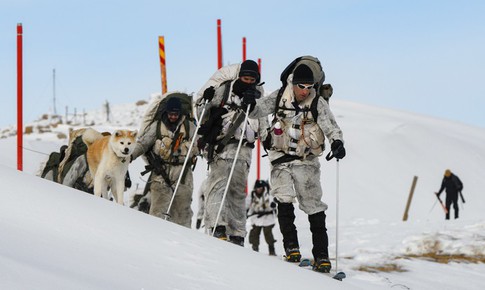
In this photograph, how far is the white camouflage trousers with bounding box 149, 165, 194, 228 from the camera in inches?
320

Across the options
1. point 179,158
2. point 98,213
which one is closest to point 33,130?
point 179,158

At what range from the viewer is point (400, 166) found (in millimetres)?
29688

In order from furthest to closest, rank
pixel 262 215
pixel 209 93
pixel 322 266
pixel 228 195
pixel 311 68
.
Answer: pixel 262 215
pixel 228 195
pixel 209 93
pixel 311 68
pixel 322 266

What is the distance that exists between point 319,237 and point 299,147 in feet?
2.58

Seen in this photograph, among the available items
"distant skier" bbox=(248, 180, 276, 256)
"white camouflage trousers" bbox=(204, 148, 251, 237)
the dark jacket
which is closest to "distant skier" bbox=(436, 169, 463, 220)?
the dark jacket

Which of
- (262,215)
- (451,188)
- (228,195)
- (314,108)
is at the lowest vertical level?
(451,188)

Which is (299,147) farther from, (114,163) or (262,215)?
(262,215)

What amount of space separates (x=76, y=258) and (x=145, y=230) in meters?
1.02

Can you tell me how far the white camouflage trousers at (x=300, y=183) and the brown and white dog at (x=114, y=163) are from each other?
91.9 inches

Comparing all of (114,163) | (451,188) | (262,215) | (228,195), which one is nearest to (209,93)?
(228,195)

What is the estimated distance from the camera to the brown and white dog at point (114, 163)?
8320mm

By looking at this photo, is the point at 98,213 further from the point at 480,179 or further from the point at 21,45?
the point at 480,179

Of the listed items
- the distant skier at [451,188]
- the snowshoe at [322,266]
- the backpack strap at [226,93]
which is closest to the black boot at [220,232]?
the snowshoe at [322,266]

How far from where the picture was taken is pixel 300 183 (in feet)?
21.4
